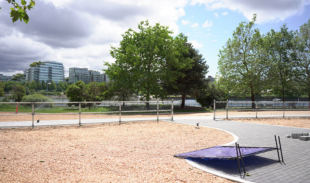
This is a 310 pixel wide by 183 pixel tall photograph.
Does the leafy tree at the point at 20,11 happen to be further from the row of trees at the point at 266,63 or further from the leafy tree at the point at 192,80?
the row of trees at the point at 266,63

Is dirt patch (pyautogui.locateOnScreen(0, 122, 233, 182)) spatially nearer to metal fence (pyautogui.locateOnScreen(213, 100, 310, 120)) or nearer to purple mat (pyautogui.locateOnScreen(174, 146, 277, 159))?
purple mat (pyautogui.locateOnScreen(174, 146, 277, 159))

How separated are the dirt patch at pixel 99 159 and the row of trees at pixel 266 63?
3037 centimetres

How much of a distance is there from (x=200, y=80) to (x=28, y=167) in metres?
30.7

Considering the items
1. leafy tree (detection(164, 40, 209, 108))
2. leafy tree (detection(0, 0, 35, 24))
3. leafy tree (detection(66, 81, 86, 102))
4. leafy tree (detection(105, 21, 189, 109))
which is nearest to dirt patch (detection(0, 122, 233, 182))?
leafy tree (detection(0, 0, 35, 24))

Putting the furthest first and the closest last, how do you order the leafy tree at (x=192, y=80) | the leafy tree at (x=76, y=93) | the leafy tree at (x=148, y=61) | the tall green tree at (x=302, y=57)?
the tall green tree at (x=302, y=57)
the leafy tree at (x=76, y=93)
the leafy tree at (x=192, y=80)
the leafy tree at (x=148, y=61)

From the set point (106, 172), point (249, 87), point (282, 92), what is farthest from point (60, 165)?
point (282, 92)

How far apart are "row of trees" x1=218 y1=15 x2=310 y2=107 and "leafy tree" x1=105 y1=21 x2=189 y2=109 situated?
406 inches

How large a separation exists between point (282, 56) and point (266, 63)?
8925mm

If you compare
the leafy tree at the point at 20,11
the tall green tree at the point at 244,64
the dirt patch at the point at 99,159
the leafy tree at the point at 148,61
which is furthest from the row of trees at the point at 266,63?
the leafy tree at the point at 20,11

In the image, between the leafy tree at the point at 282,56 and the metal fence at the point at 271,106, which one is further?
the leafy tree at the point at 282,56

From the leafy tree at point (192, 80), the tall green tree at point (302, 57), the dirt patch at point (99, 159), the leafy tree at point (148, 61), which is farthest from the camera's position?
the tall green tree at point (302, 57)

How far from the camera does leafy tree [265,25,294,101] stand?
4056 cm

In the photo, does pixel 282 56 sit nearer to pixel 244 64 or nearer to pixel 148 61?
pixel 244 64

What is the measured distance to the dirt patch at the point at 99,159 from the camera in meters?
4.91
